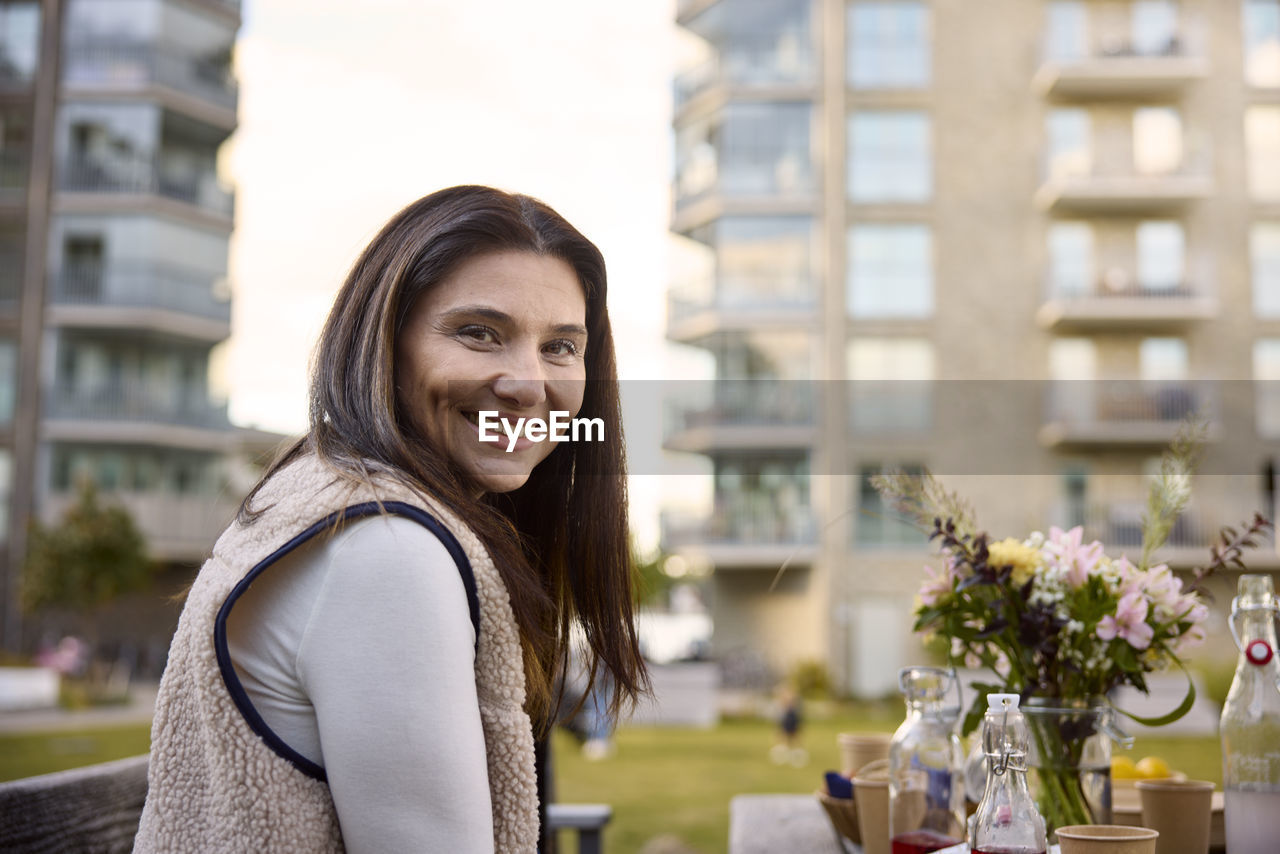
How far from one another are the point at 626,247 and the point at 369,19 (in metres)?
5.32

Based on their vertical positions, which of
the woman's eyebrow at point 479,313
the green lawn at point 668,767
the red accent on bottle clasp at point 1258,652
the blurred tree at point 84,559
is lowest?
the green lawn at point 668,767

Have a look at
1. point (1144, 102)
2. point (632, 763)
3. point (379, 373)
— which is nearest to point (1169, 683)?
point (632, 763)

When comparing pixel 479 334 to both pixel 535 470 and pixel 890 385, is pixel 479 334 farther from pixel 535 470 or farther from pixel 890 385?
pixel 890 385

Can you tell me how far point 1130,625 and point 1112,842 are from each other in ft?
1.12

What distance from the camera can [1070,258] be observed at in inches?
744

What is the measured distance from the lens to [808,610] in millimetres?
19188

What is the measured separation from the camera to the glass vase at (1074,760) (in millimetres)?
1321

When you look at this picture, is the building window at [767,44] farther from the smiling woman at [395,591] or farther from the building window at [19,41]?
the smiling woman at [395,591]

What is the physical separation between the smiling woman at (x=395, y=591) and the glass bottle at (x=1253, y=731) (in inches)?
28.1

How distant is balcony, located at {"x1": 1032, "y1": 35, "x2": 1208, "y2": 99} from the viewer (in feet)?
60.8

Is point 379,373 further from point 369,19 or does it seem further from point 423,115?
point 369,19

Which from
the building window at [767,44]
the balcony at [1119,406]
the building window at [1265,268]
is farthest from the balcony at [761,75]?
the building window at [1265,268]

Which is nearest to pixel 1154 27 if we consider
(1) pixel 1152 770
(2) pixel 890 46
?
(2) pixel 890 46

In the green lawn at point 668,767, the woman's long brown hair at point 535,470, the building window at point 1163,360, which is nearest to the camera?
the woman's long brown hair at point 535,470
